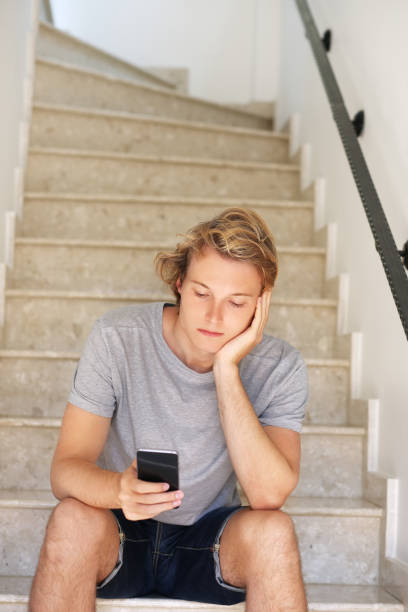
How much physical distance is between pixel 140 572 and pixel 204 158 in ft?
7.01

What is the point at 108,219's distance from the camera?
8.77 ft

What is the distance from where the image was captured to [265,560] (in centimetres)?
123

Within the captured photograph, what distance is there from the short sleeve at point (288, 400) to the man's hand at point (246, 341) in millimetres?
99

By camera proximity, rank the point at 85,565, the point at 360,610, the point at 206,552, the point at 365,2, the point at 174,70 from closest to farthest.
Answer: the point at 85,565 → the point at 206,552 → the point at 360,610 → the point at 365,2 → the point at 174,70

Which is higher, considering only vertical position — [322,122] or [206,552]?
[322,122]

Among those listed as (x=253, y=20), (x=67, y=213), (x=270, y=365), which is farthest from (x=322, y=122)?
(x=253, y=20)

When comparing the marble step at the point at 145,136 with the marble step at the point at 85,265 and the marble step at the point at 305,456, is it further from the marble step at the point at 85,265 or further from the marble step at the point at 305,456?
the marble step at the point at 305,456

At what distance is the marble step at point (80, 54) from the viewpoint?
345 cm

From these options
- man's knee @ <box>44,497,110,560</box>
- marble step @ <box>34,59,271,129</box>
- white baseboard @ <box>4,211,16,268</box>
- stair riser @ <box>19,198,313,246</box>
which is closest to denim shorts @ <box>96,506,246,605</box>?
man's knee @ <box>44,497,110,560</box>

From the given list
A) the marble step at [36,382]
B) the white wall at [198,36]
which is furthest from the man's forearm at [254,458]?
the white wall at [198,36]

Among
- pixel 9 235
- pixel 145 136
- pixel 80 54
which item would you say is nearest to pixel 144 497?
pixel 9 235

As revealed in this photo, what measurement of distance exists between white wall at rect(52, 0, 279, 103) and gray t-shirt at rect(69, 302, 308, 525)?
10.4 ft

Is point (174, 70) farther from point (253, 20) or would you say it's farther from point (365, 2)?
point (365, 2)

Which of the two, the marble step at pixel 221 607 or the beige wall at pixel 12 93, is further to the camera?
the beige wall at pixel 12 93
